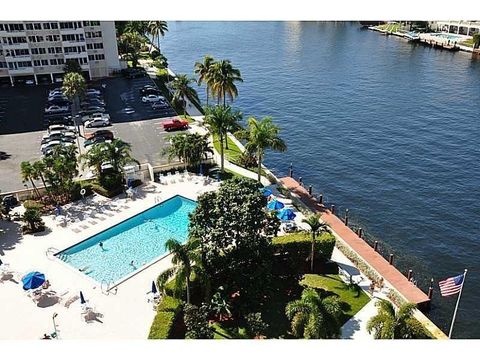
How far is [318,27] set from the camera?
165 metres

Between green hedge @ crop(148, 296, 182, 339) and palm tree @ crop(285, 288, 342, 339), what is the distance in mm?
8068

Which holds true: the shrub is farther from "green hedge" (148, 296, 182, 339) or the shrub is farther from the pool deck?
"green hedge" (148, 296, 182, 339)

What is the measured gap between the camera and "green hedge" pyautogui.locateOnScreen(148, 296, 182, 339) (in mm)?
31328

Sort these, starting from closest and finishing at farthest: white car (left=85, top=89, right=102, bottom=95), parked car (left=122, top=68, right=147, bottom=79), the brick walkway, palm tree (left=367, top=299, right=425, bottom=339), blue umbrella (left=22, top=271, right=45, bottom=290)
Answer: palm tree (left=367, top=299, right=425, bottom=339) → blue umbrella (left=22, top=271, right=45, bottom=290) → the brick walkway → white car (left=85, top=89, right=102, bottom=95) → parked car (left=122, top=68, right=147, bottom=79)

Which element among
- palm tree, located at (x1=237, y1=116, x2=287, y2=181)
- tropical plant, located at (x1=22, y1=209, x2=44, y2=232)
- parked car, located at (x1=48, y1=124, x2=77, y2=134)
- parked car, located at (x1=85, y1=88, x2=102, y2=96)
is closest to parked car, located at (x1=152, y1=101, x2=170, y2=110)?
parked car, located at (x1=85, y1=88, x2=102, y2=96)

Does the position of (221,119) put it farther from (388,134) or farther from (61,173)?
(388,134)

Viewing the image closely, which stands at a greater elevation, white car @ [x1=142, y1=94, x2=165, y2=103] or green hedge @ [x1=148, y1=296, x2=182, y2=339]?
white car @ [x1=142, y1=94, x2=165, y2=103]

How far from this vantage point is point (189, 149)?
5284cm

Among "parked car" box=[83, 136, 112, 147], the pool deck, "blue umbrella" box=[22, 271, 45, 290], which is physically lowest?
the pool deck

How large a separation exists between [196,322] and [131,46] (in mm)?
80308

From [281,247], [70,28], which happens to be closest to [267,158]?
[281,247]

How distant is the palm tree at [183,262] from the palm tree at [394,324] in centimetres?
Result: 1203
